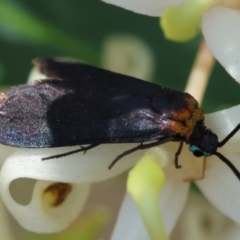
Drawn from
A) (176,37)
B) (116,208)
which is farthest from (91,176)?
(116,208)

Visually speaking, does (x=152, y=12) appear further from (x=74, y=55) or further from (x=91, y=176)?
(x=74, y=55)

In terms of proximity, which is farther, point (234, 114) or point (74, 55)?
point (74, 55)

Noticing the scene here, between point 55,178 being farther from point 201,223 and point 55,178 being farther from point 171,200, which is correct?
point 201,223

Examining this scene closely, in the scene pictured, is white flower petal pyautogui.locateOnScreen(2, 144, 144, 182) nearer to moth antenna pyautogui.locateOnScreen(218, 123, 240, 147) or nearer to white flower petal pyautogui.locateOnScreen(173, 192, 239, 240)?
moth antenna pyautogui.locateOnScreen(218, 123, 240, 147)

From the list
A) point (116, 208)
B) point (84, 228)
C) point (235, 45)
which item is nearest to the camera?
point (235, 45)

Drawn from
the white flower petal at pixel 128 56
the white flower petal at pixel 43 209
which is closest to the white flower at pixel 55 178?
the white flower petal at pixel 43 209

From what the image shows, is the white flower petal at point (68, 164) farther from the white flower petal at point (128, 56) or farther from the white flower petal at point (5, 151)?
the white flower petal at point (128, 56)

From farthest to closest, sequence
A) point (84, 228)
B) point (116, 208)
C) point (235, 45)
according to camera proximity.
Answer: point (116, 208) < point (84, 228) < point (235, 45)
